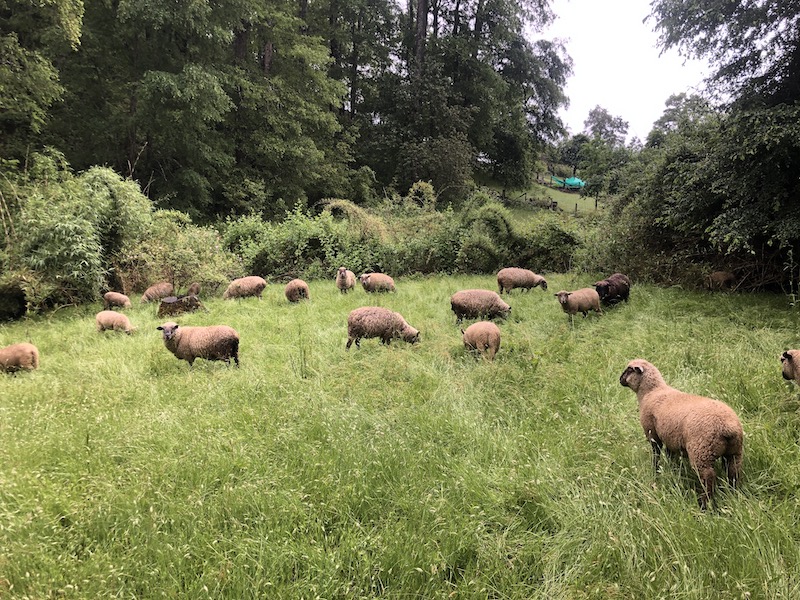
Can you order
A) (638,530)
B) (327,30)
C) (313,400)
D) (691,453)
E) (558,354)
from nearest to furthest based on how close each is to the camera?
(638,530), (691,453), (313,400), (558,354), (327,30)

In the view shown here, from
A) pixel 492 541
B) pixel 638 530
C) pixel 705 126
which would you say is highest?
pixel 705 126

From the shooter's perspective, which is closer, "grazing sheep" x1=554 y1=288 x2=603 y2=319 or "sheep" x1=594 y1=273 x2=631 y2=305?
"grazing sheep" x1=554 y1=288 x2=603 y2=319

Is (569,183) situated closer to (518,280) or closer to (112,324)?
(518,280)

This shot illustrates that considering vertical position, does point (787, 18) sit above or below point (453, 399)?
above

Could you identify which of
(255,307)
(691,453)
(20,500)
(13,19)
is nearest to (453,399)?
(691,453)

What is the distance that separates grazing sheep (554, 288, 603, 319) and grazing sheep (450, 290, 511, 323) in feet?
3.06

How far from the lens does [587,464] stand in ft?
10.1

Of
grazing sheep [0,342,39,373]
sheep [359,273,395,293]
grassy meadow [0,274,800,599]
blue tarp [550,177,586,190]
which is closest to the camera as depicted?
grassy meadow [0,274,800,599]

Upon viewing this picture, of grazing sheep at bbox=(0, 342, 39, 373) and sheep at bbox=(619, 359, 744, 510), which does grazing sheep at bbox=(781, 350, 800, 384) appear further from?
grazing sheep at bbox=(0, 342, 39, 373)

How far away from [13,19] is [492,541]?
1881 centimetres

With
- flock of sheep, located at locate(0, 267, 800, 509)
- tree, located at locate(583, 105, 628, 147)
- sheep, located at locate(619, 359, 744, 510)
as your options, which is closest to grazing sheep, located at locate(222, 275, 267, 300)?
flock of sheep, located at locate(0, 267, 800, 509)

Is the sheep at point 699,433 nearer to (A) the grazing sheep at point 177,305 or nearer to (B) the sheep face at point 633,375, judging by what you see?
(B) the sheep face at point 633,375

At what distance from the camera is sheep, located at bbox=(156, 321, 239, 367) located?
539 centimetres

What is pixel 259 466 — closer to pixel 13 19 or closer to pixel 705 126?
pixel 705 126
